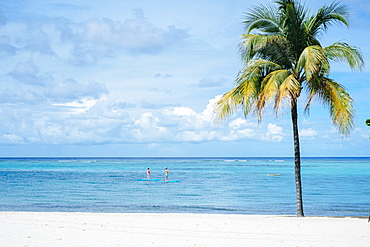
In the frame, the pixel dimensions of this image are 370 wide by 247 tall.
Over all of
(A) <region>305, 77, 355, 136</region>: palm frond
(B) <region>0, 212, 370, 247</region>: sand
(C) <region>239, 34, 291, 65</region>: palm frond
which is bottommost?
(B) <region>0, 212, 370, 247</region>: sand

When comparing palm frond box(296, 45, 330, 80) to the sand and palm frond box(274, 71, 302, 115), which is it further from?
the sand

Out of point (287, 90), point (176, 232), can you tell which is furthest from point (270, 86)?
point (176, 232)

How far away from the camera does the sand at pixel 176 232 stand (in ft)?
30.4

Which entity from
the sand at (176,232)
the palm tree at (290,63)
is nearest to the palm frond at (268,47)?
the palm tree at (290,63)

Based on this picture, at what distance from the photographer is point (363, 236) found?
10.0 metres

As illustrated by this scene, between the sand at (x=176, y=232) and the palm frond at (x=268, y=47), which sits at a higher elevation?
the palm frond at (x=268, y=47)

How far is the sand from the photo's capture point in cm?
926

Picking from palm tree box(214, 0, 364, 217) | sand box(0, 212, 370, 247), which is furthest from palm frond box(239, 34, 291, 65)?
sand box(0, 212, 370, 247)

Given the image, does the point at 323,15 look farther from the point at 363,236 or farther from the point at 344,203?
the point at 344,203

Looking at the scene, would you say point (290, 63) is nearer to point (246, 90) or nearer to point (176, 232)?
point (246, 90)

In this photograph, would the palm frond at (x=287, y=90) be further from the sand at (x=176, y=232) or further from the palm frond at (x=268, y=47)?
the sand at (x=176, y=232)

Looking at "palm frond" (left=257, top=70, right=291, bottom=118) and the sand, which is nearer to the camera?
the sand

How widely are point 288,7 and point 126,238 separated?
8.69 m

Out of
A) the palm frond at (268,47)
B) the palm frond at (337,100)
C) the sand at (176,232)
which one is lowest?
the sand at (176,232)
